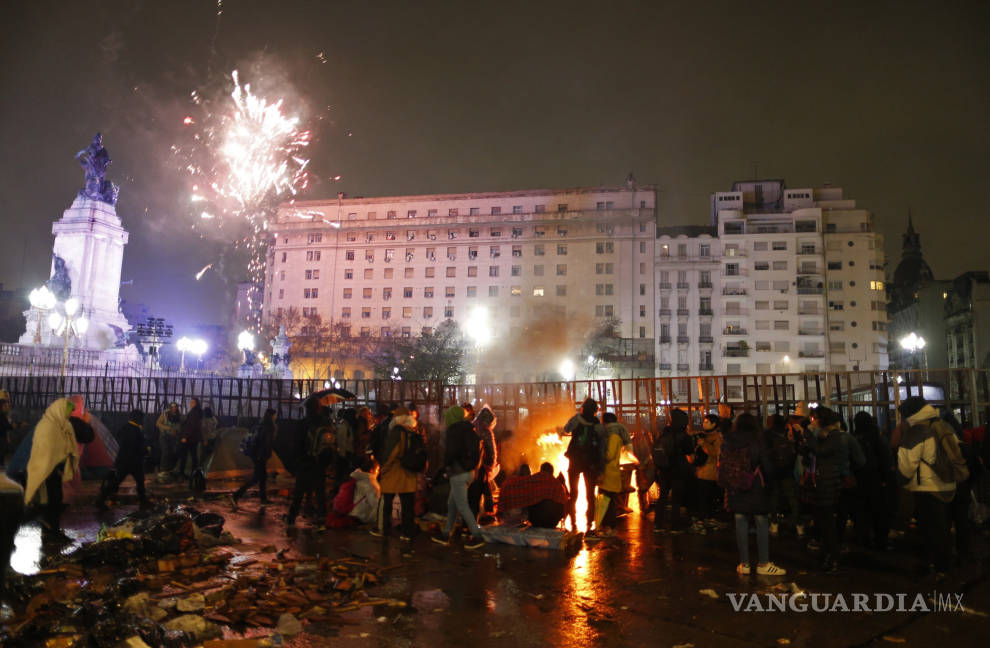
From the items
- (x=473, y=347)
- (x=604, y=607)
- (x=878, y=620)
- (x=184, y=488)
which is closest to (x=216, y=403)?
(x=184, y=488)

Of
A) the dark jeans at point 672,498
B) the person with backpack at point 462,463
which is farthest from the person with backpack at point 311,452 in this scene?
the dark jeans at point 672,498

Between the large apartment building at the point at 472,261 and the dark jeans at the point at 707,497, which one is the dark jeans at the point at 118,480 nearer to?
the dark jeans at the point at 707,497

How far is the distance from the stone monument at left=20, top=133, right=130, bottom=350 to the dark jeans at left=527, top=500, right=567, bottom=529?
105ft

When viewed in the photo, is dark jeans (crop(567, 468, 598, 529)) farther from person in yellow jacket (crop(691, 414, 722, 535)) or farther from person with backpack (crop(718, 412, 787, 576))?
person with backpack (crop(718, 412, 787, 576))

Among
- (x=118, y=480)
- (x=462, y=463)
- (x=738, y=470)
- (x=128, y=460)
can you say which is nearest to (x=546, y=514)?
(x=462, y=463)

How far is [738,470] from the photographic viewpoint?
6863 mm

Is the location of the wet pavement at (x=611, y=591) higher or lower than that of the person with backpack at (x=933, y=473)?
lower

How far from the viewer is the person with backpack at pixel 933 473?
6.77m

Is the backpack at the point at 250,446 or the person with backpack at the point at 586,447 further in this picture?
the backpack at the point at 250,446

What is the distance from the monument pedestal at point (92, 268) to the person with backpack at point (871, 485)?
116 ft

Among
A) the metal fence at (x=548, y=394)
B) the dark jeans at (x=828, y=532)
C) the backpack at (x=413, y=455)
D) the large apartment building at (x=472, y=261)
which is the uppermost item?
the large apartment building at (x=472, y=261)

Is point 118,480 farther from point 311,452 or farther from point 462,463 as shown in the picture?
point 462,463

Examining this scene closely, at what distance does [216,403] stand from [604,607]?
17121mm

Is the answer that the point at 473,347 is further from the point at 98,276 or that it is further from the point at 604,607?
the point at 604,607
